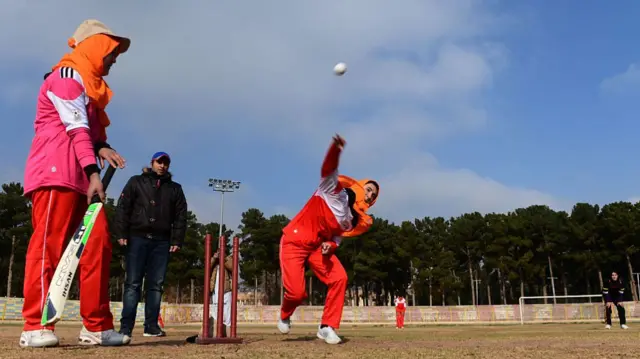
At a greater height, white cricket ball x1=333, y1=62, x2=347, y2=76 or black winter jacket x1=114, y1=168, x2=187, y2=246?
white cricket ball x1=333, y1=62, x2=347, y2=76

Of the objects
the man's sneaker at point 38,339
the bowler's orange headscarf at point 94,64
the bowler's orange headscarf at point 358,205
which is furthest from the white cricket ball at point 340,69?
the man's sneaker at point 38,339

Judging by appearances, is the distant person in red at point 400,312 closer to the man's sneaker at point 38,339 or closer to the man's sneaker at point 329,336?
the man's sneaker at point 329,336

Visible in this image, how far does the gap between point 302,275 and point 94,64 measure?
126 inches

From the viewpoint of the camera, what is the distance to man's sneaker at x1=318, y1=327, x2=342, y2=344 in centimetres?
561

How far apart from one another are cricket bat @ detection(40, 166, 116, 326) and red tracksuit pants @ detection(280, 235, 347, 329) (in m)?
2.47

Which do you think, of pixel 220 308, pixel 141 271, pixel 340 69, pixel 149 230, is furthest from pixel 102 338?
pixel 340 69

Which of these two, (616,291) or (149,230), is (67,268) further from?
(616,291)

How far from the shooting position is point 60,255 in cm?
434

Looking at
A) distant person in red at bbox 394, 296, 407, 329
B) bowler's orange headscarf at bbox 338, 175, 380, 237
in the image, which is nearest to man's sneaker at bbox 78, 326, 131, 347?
bowler's orange headscarf at bbox 338, 175, 380, 237

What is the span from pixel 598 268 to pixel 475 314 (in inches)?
1206

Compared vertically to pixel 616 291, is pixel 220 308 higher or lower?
higher

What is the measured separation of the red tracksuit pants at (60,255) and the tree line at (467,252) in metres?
59.7

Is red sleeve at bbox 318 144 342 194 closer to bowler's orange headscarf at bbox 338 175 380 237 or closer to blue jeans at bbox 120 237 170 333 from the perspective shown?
bowler's orange headscarf at bbox 338 175 380 237

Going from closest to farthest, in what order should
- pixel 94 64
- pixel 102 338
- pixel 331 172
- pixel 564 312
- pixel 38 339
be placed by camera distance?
1. pixel 38 339
2. pixel 102 338
3. pixel 94 64
4. pixel 331 172
5. pixel 564 312
